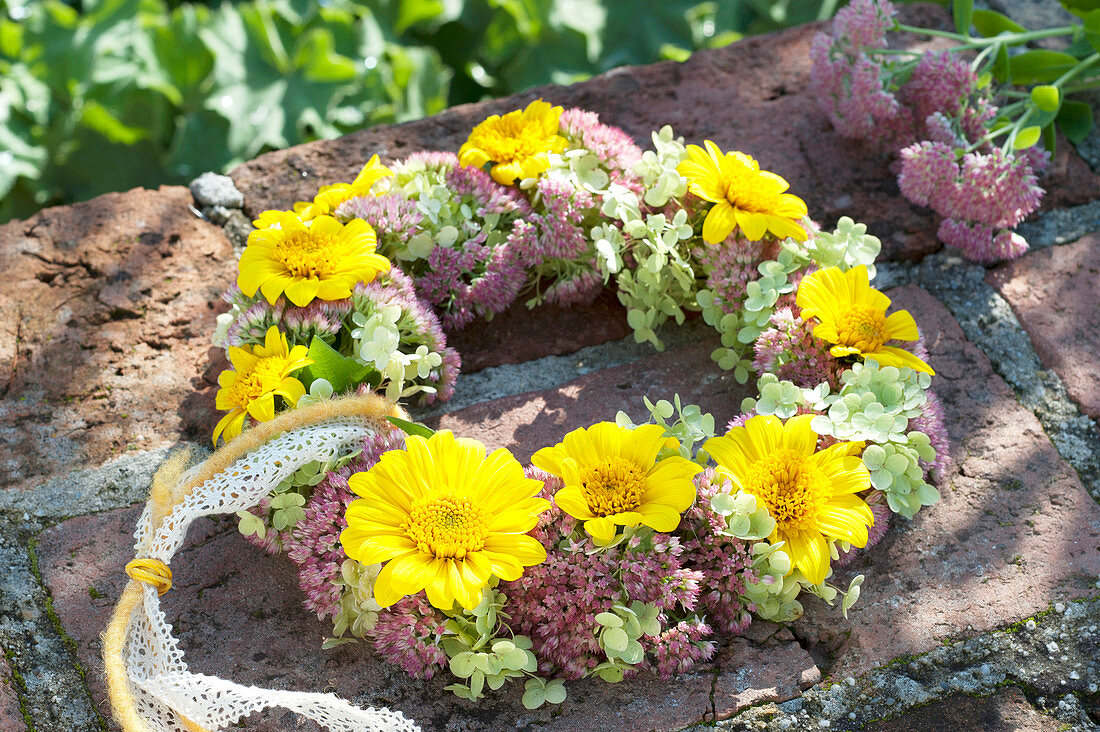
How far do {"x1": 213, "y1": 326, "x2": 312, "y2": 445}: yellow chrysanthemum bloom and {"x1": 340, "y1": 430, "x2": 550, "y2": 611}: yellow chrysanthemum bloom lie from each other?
0.78ft

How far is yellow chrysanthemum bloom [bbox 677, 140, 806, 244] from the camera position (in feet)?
5.57

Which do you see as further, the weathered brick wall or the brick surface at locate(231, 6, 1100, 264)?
the brick surface at locate(231, 6, 1100, 264)

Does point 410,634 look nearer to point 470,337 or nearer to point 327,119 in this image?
→ point 470,337

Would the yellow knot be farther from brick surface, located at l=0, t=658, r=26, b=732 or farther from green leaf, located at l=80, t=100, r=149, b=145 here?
green leaf, located at l=80, t=100, r=149, b=145

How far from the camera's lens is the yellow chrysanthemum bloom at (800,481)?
1.40m

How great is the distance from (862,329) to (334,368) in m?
0.88

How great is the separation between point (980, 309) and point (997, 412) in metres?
0.26

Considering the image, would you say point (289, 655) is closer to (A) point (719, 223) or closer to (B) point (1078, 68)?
(A) point (719, 223)

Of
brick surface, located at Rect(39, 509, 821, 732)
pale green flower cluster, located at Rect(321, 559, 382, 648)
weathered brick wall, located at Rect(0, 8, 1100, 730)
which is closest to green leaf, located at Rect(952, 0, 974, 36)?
weathered brick wall, located at Rect(0, 8, 1100, 730)

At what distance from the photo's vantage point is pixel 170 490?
141cm

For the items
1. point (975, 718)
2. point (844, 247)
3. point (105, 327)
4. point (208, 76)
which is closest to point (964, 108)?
point (844, 247)

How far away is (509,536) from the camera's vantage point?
132 centimetres

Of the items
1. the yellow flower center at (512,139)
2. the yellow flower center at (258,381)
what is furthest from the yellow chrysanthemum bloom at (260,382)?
the yellow flower center at (512,139)

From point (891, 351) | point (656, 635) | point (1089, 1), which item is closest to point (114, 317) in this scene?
point (656, 635)
